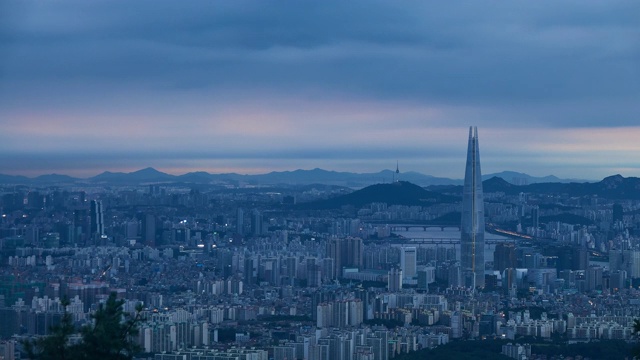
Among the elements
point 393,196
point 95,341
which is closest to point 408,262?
point 393,196

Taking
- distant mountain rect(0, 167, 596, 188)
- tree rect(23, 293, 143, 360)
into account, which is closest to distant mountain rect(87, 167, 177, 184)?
distant mountain rect(0, 167, 596, 188)

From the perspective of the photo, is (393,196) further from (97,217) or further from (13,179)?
(13,179)

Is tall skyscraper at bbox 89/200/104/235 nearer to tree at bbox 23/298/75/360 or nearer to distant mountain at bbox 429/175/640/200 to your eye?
distant mountain at bbox 429/175/640/200

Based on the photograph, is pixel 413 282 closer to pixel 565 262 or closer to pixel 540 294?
pixel 540 294

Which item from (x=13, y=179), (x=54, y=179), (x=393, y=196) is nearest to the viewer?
(x=13, y=179)

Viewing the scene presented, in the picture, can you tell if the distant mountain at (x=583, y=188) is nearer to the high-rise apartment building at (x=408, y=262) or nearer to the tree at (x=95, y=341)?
the high-rise apartment building at (x=408, y=262)
